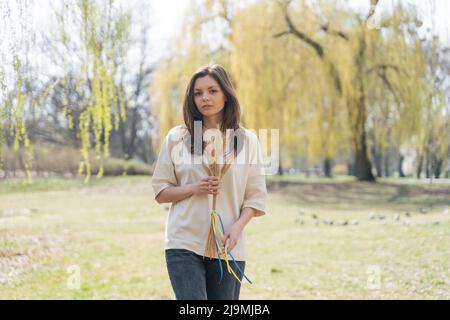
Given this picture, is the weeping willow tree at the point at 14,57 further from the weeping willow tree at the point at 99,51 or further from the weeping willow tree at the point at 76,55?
the weeping willow tree at the point at 99,51

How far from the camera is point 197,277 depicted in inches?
53.4

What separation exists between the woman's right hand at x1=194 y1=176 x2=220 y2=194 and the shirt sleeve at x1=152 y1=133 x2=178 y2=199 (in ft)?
0.38

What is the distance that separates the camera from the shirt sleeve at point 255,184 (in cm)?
148

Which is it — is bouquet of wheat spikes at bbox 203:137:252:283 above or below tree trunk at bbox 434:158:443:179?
above

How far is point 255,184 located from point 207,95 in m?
0.30

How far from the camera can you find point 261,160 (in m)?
1.51

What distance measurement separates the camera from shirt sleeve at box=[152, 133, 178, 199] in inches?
56.4

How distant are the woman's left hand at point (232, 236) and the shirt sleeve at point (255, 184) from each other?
87mm

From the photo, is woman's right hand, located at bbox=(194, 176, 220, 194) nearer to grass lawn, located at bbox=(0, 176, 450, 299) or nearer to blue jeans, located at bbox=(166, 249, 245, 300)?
blue jeans, located at bbox=(166, 249, 245, 300)

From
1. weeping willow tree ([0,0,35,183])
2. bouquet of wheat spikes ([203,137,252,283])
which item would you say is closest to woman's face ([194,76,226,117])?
bouquet of wheat spikes ([203,137,252,283])

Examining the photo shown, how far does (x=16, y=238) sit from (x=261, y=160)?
438 centimetres
